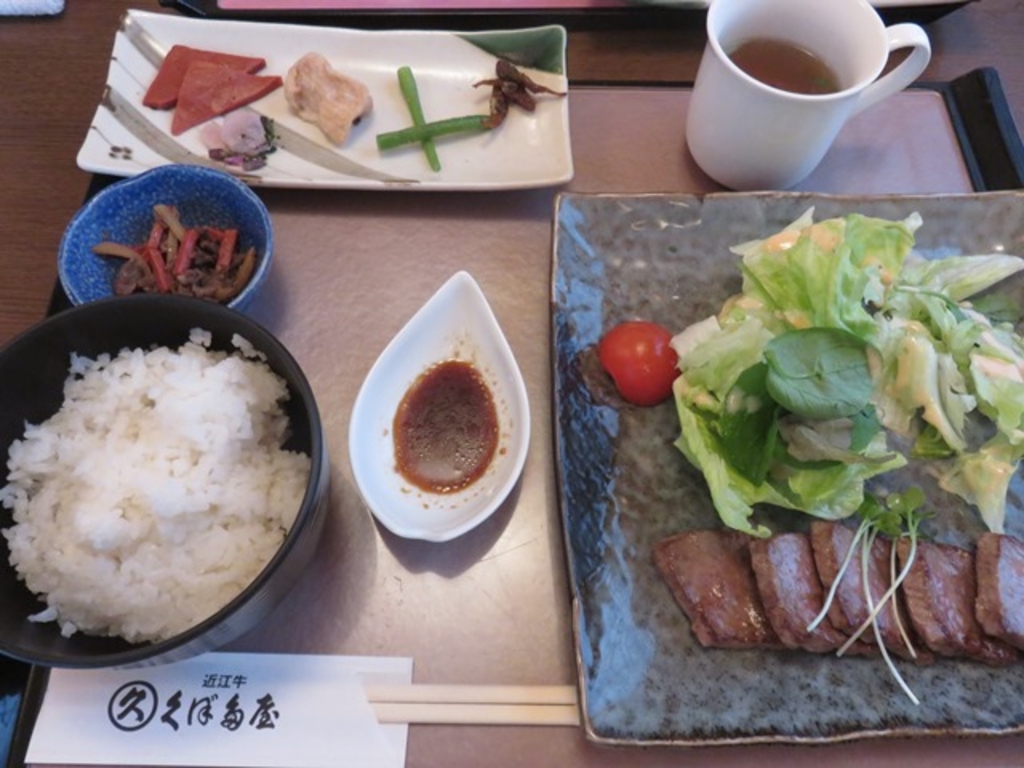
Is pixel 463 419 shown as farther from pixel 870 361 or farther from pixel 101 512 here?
pixel 870 361

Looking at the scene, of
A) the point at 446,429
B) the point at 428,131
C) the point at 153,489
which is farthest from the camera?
the point at 428,131

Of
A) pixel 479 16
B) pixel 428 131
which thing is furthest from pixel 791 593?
pixel 479 16

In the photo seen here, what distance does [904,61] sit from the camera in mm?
1834

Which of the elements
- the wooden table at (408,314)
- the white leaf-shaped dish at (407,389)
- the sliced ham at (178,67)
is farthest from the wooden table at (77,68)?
the white leaf-shaped dish at (407,389)

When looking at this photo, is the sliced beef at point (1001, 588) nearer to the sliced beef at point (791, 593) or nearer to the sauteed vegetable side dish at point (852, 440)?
the sauteed vegetable side dish at point (852, 440)

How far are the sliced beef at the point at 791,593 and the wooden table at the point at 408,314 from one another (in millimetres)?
215

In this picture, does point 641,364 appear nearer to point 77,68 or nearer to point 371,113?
point 371,113

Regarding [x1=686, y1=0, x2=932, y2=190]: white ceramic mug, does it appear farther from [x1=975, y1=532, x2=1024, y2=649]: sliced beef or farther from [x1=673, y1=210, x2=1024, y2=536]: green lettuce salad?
[x1=975, y1=532, x2=1024, y2=649]: sliced beef

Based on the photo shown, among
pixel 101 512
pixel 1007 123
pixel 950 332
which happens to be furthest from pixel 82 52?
pixel 1007 123

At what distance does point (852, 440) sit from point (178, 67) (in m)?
2.11

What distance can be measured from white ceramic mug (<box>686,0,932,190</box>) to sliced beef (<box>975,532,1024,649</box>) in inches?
40.5

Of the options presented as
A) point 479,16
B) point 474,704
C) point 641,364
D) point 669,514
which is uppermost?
point 479,16

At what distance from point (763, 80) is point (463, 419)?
119 cm

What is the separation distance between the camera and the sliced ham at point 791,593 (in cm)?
143
